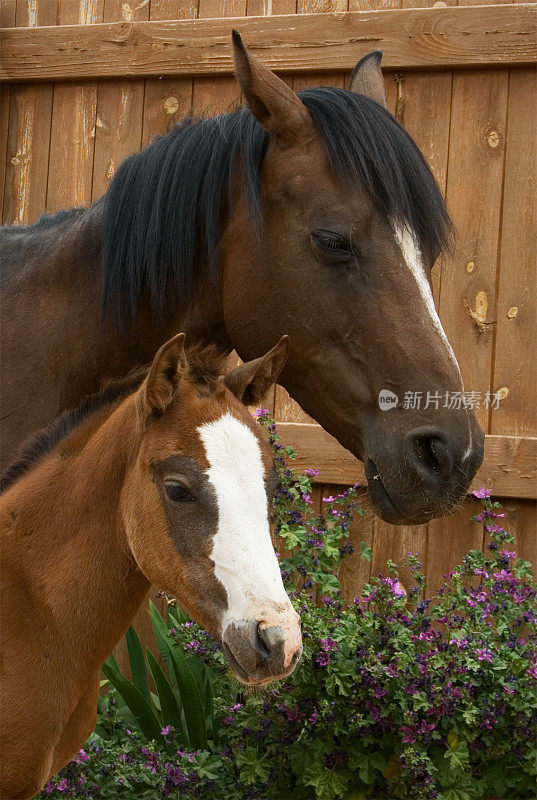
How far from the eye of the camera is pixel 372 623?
334cm

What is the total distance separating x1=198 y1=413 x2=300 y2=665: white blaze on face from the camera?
1839mm

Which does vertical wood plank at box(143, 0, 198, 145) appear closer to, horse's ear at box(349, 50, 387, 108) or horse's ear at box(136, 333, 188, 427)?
horse's ear at box(349, 50, 387, 108)

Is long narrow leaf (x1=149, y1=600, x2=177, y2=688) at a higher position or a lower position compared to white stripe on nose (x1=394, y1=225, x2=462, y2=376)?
lower

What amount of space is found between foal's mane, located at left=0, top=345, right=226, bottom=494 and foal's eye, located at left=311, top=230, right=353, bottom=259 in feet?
1.27

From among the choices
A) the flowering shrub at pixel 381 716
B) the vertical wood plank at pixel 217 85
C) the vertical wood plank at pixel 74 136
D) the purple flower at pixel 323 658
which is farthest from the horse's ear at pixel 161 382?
the vertical wood plank at pixel 74 136

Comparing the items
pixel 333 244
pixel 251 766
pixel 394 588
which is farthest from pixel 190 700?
pixel 333 244

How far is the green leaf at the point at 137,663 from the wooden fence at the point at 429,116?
1.85ft

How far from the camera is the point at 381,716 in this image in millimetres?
3205

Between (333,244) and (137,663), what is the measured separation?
7.85 ft

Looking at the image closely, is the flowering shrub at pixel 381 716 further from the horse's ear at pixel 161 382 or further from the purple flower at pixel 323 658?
the horse's ear at pixel 161 382

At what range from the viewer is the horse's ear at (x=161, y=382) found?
202 centimetres

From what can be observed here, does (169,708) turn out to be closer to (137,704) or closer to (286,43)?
(137,704)

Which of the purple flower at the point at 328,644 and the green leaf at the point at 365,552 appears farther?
the green leaf at the point at 365,552

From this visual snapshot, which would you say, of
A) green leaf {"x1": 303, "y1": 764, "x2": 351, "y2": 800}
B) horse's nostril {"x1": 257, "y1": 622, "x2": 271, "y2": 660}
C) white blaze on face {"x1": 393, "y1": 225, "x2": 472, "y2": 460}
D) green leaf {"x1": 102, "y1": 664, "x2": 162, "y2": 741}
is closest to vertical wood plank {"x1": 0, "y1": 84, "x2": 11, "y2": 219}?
green leaf {"x1": 102, "y1": 664, "x2": 162, "y2": 741}
